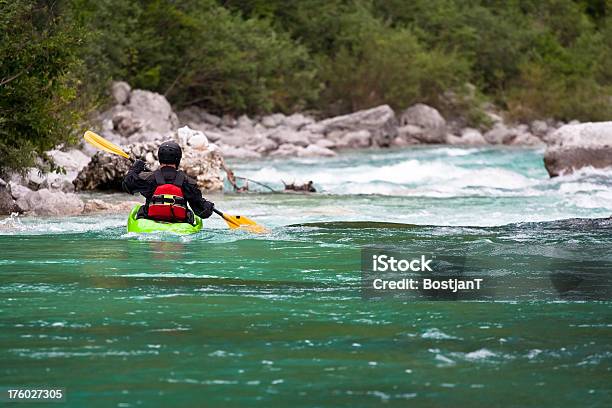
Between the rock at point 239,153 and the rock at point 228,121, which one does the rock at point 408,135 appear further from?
the rock at point 239,153

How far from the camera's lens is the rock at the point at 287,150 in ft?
104

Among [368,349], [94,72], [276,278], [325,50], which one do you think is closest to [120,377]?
[368,349]

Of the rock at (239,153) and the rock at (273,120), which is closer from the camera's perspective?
the rock at (239,153)

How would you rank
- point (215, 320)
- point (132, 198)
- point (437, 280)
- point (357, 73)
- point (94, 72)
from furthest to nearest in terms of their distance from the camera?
point (357, 73) → point (94, 72) → point (132, 198) → point (437, 280) → point (215, 320)

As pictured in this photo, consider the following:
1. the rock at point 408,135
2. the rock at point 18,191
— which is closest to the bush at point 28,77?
the rock at point 18,191

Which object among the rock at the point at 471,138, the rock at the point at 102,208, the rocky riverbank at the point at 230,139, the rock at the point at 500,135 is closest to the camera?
the rock at the point at 102,208

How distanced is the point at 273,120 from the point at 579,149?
60.5ft

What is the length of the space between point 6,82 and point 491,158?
1957cm

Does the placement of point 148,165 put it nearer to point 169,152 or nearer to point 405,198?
point 405,198

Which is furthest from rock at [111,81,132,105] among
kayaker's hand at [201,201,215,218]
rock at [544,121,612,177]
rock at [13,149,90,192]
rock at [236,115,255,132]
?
kayaker's hand at [201,201,215,218]

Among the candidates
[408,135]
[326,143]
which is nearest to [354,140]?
[326,143]

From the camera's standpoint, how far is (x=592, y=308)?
803cm

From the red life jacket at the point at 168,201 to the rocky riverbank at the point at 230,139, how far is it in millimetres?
3174

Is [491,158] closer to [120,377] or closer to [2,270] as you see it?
[2,270]
